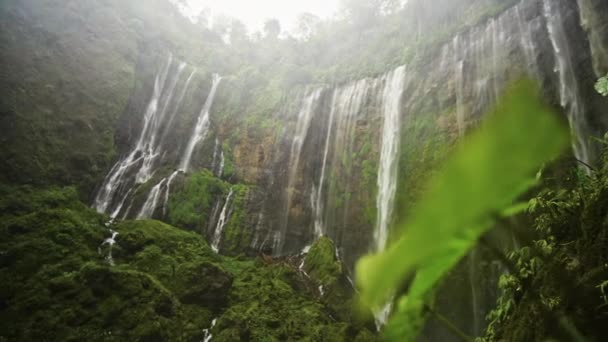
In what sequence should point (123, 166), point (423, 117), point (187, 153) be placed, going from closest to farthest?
1. point (423, 117)
2. point (123, 166)
3. point (187, 153)

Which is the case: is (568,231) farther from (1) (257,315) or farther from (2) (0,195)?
(2) (0,195)

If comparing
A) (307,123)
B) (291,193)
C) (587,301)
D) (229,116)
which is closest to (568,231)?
(587,301)

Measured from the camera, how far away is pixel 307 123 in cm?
1394

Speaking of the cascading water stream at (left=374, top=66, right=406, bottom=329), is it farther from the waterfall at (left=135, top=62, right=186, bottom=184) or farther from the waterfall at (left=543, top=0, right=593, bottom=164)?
the waterfall at (left=135, top=62, right=186, bottom=184)

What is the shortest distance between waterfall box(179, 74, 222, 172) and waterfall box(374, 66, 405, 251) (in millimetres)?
A: 8913

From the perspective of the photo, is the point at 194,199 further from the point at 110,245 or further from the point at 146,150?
the point at 110,245

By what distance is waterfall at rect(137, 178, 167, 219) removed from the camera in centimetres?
1139

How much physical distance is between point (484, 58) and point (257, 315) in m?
9.08

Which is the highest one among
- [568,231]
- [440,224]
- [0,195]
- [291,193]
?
[0,195]

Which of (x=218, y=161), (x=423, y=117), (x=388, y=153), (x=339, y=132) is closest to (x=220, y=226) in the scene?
(x=218, y=161)

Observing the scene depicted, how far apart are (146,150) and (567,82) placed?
49.4 ft

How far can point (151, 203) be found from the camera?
38.2 ft

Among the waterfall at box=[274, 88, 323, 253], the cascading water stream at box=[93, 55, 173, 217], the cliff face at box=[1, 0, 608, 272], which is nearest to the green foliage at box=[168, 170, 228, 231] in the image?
the cliff face at box=[1, 0, 608, 272]

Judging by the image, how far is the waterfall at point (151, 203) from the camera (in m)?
11.4
